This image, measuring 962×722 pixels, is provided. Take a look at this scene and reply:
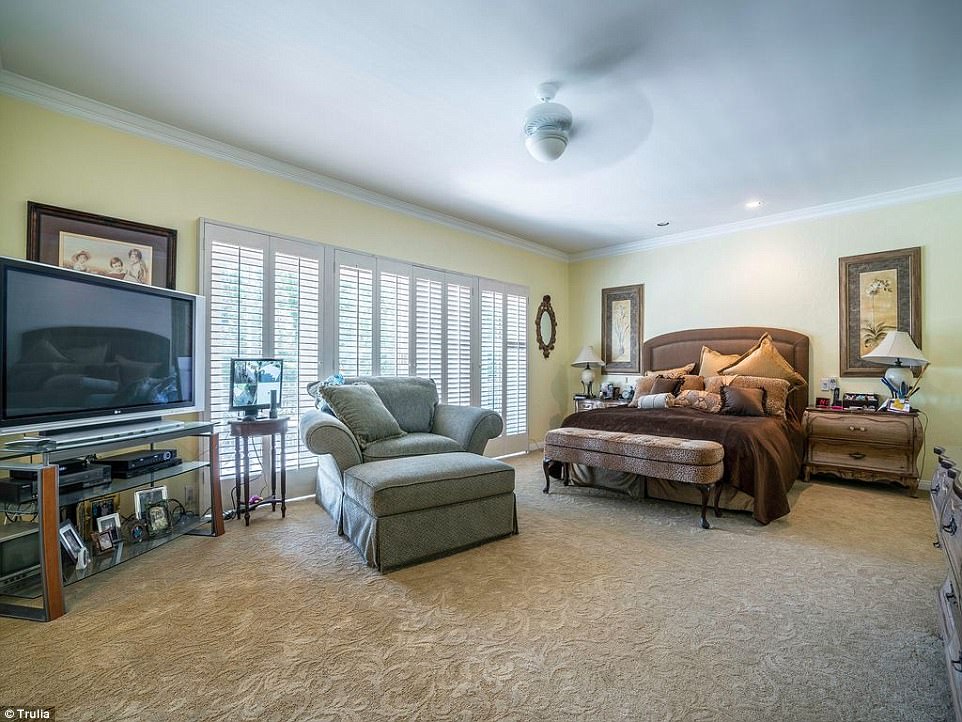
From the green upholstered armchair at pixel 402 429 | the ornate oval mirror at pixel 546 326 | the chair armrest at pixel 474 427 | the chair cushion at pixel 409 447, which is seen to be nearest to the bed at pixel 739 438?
the chair armrest at pixel 474 427

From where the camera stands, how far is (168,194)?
3137 mm

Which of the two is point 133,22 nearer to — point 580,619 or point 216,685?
point 216,685

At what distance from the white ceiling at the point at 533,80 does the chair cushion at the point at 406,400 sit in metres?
1.67

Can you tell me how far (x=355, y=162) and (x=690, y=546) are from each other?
3.48 meters

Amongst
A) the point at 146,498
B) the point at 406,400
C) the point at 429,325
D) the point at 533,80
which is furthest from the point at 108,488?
the point at 533,80

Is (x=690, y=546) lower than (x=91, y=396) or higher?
lower

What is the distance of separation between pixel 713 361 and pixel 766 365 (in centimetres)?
49

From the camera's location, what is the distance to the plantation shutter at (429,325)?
456 centimetres

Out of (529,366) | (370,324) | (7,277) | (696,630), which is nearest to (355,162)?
(370,324)

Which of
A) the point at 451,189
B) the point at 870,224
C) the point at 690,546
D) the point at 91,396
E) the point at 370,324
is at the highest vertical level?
the point at 451,189

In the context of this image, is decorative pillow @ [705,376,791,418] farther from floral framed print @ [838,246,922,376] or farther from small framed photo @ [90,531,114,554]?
small framed photo @ [90,531,114,554]

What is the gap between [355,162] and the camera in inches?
142

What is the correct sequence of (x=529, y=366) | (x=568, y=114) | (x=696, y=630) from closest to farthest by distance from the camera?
1. (x=696, y=630)
2. (x=568, y=114)
3. (x=529, y=366)

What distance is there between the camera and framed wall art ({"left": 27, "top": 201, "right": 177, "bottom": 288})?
2.64m
